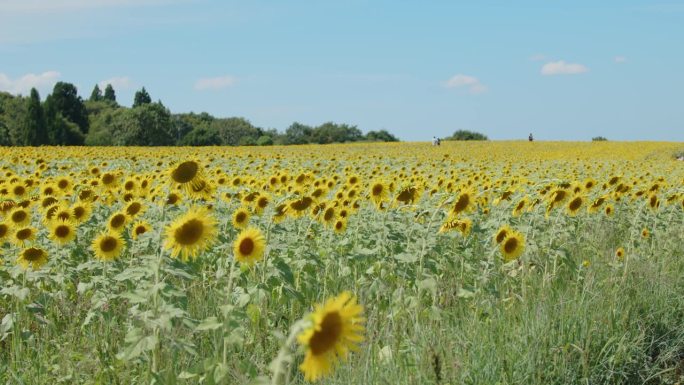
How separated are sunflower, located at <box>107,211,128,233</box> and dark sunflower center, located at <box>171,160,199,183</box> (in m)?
1.04

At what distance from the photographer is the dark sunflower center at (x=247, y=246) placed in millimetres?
3791

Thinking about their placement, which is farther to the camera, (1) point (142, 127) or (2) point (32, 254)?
(1) point (142, 127)

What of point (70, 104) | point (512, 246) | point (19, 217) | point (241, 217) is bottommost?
point (512, 246)

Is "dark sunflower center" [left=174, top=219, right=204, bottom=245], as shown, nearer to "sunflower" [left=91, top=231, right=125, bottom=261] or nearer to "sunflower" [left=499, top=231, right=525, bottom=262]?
"sunflower" [left=91, top=231, right=125, bottom=261]

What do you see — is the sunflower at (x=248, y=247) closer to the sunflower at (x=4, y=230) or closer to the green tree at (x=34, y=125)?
the sunflower at (x=4, y=230)

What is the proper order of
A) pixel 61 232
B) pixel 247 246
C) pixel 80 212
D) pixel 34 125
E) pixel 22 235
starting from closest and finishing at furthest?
1. pixel 247 246
2. pixel 22 235
3. pixel 61 232
4. pixel 80 212
5. pixel 34 125

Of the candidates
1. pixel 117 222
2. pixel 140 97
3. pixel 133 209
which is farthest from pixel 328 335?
pixel 140 97

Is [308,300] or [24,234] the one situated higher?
[24,234]

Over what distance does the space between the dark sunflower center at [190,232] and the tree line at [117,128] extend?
58880 mm

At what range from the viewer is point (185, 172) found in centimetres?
425

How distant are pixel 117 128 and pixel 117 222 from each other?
74.8 metres

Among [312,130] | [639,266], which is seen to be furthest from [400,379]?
[312,130]

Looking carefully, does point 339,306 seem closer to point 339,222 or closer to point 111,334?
point 111,334

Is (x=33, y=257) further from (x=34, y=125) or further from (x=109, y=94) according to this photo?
(x=109, y=94)
